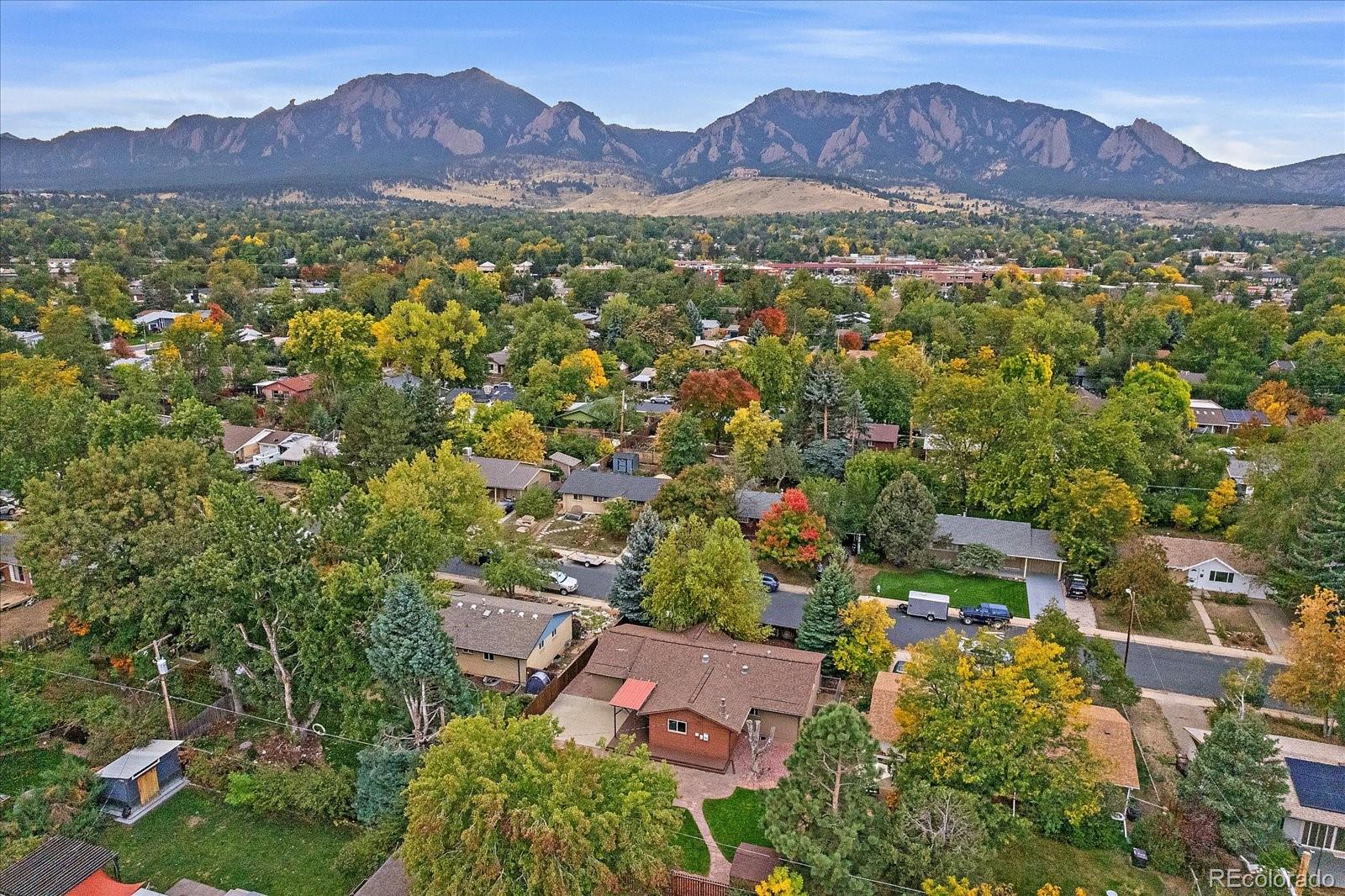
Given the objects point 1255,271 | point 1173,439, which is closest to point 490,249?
point 1173,439

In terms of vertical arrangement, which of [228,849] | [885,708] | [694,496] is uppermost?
[694,496]

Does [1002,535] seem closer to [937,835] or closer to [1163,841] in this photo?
[1163,841]

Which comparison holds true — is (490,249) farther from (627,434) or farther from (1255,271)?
(1255,271)

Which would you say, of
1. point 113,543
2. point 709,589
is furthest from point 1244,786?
point 113,543

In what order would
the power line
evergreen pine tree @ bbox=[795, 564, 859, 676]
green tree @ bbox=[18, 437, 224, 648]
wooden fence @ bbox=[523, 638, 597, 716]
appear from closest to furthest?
1. the power line
2. green tree @ bbox=[18, 437, 224, 648]
3. wooden fence @ bbox=[523, 638, 597, 716]
4. evergreen pine tree @ bbox=[795, 564, 859, 676]

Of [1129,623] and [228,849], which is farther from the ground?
[1129,623]

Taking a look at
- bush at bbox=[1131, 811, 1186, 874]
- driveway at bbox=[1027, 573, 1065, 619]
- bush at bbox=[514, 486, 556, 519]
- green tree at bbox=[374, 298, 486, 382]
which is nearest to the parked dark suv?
driveway at bbox=[1027, 573, 1065, 619]

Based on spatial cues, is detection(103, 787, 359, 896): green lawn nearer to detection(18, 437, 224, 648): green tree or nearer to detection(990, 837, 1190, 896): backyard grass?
detection(18, 437, 224, 648): green tree
